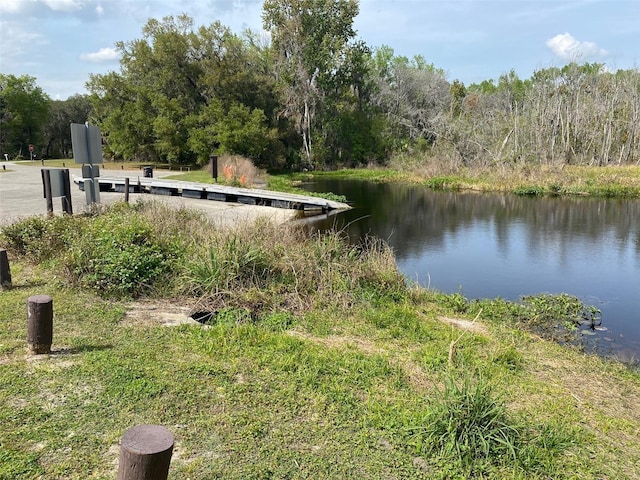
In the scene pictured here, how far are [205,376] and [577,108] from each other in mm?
32660

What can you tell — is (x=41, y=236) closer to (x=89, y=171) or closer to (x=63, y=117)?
(x=89, y=171)

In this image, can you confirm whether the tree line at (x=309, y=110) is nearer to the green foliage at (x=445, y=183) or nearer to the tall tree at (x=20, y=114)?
the tall tree at (x=20, y=114)

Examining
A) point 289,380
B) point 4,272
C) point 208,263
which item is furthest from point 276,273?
point 4,272

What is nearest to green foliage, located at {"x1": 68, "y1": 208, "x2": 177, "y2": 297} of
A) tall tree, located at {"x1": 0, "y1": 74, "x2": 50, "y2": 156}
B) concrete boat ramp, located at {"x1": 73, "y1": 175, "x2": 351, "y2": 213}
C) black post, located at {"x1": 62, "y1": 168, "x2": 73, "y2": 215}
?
black post, located at {"x1": 62, "y1": 168, "x2": 73, "y2": 215}

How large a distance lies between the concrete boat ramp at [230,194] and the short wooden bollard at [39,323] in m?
13.9

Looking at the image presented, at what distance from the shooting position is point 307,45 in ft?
114

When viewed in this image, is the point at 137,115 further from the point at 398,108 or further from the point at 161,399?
the point at 161,399

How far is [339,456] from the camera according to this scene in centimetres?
325

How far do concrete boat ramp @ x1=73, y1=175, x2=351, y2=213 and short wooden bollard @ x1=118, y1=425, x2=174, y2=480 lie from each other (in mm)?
16006

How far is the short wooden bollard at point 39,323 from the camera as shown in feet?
14.2

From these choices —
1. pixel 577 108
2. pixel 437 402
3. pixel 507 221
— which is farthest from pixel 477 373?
pixel 577 108

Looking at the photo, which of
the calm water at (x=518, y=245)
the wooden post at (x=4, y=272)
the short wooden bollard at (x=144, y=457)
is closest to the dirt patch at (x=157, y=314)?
the wooden post at (x=4, y=272)

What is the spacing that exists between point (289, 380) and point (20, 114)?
47294mm

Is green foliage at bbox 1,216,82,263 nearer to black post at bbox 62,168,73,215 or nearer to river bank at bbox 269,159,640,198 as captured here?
black post at bbox 62,168,73,215
